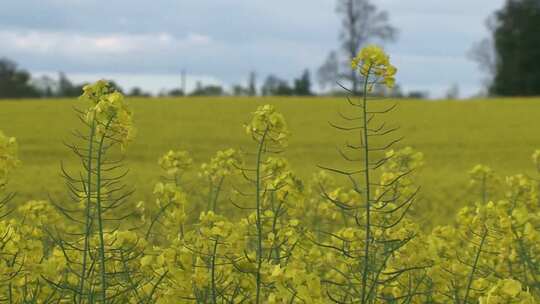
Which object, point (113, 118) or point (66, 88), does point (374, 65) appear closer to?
point (113, 118)

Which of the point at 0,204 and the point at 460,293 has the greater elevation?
the point at 0,204

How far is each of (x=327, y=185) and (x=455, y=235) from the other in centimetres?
231

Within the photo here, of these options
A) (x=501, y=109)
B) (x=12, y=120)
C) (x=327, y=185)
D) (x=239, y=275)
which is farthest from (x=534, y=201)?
(x=501, y=109)

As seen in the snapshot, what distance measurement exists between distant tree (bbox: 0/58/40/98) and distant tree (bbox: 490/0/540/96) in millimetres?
27158

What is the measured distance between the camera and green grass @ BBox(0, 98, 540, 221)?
18.1 meters

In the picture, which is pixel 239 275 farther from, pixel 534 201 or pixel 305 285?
pixel 534 201

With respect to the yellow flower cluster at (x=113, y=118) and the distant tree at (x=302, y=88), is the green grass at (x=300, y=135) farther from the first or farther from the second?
the distant tree at (x=302, y=88)

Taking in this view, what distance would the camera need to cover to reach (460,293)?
5.06m

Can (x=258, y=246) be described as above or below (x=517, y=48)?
below

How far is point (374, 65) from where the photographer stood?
3.48 meters

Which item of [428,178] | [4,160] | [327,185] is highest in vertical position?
[4,160]

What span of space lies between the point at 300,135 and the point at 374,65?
24.4 meters

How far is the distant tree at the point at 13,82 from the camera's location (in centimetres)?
5888

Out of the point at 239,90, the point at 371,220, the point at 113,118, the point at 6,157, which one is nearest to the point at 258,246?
the point at 113,118
